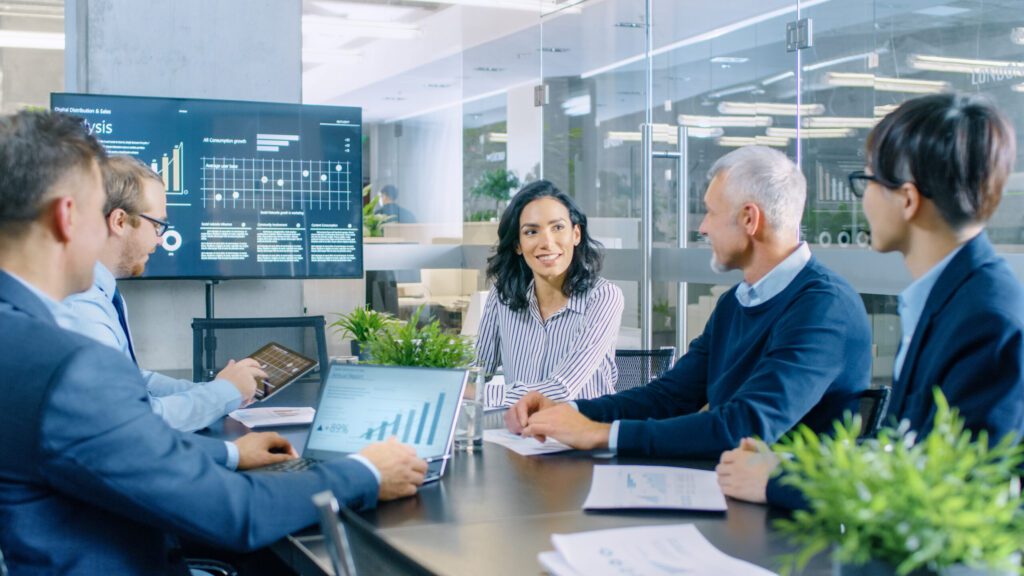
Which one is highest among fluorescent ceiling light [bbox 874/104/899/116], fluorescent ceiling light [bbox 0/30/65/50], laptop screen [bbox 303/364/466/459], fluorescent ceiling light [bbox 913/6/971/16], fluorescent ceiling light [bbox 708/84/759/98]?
fluorescent ceiling light [bbox 0/30/65/50]

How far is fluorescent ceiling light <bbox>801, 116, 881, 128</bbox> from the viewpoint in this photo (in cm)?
380

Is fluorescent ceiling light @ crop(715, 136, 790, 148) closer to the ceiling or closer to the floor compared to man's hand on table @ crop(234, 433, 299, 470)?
closer to the ceiling

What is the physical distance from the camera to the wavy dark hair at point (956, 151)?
1.54 m

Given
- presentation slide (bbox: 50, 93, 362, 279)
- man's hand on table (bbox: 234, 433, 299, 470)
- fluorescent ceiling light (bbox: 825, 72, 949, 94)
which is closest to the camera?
man's hand on table (bbox: 234, 433, 299, 470)

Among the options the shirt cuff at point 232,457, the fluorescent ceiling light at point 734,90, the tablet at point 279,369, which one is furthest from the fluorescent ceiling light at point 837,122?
the shirt cuff at point 232,457

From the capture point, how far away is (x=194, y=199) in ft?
15.3

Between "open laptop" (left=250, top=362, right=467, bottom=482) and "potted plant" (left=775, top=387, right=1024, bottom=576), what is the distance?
110 cm

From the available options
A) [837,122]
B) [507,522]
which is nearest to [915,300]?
[507,522]

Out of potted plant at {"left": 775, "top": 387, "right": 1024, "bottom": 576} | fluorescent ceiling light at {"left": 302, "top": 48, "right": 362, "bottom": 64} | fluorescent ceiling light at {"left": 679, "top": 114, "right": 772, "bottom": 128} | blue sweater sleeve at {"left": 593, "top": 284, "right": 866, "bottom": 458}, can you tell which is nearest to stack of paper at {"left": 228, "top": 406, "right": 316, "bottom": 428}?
blue sweater sleeve at {"left": 593, "top": 284, "right": 866, "bottom": 458}

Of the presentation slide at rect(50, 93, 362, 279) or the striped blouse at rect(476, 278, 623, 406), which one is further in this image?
the presentation slide at rect(50, 93, 362, 279)

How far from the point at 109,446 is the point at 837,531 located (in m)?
0.95

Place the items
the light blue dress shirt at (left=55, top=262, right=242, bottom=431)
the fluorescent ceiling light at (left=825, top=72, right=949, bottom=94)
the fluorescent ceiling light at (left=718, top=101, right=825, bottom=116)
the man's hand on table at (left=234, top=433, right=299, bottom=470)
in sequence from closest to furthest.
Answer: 1. the man's hand on table at (left=234, top=433, right=299, bottom=470)
2. the light blue dress shirt at (left=55, top=262, right=242, bottom=431)
3. the fluorescent ceiling light at (left=825, top=72, right=949, bottom=94)
4. the fluorescent ceiling light at (left=718, top=101, right=825, bottom=116)

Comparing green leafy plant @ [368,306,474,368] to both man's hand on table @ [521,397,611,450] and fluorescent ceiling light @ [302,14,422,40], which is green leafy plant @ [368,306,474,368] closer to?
man's hand on table @ [521,397,611,450]

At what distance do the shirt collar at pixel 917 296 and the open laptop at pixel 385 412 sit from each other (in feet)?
2.65
